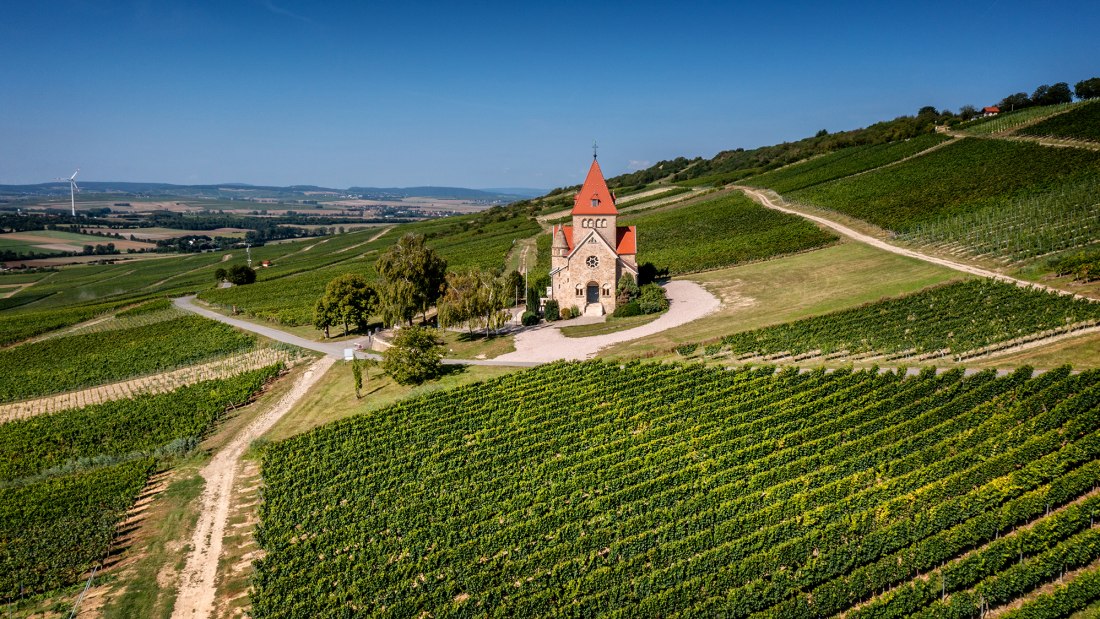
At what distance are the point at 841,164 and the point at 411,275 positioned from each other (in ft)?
311

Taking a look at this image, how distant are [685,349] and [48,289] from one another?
12491 centimetres

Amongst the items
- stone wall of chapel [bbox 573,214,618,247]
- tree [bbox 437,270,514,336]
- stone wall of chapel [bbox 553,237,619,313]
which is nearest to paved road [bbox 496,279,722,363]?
stone wall of chapel [bbox 553,237,619,313]

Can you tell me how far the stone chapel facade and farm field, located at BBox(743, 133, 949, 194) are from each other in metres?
61.7

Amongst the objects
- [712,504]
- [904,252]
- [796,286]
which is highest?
[904,252]

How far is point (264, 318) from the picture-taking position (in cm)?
7219

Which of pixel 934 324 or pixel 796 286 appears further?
pixel 796 286

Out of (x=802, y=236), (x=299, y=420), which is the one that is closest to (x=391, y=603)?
(x=299, y=420)

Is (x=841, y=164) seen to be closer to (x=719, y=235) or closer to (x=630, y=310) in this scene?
(x=719, y=235)

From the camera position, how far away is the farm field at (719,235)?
242 ft

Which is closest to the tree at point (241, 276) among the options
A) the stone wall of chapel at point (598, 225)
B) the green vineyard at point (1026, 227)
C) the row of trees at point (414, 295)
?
the row of trees at point (414, 295)

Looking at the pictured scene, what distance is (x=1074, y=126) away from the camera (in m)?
83.1

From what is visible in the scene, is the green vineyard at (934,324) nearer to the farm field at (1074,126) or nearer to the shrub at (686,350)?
the shrub at (686,350)

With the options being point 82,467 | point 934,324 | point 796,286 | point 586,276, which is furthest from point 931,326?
point 82,467

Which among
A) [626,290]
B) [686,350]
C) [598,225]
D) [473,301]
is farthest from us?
[598,225]
